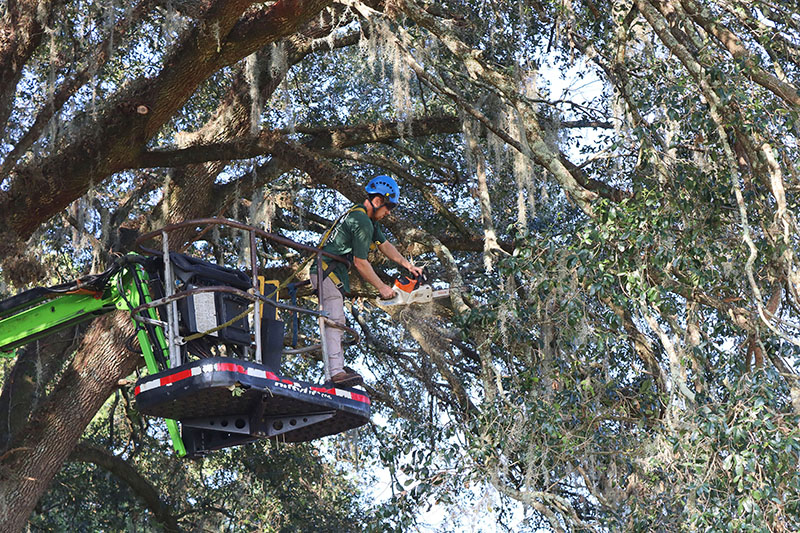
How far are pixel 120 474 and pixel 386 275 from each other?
380 cm

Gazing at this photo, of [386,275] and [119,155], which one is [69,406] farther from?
[386,275]

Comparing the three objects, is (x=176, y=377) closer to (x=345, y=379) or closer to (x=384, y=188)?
(x=345, y=379)

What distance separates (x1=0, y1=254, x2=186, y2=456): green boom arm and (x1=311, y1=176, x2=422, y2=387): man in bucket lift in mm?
1190

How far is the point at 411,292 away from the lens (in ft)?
27.2

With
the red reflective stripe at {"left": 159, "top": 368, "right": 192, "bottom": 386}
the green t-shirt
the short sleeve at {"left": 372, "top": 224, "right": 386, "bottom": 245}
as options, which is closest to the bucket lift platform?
the red reflective stripe at {"left": 159, "top": 368, "right": 192, "bottom": 386}

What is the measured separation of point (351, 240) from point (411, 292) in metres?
0.98

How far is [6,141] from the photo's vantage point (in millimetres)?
10703

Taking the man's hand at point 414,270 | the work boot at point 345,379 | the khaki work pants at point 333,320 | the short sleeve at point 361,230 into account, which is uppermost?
the short sleeve at point 361,230

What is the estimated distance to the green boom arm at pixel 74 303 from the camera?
22.4ft

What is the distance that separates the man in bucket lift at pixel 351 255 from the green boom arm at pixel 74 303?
3.91 feet

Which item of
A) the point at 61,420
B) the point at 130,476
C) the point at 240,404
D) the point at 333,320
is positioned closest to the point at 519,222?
the point at 333,320

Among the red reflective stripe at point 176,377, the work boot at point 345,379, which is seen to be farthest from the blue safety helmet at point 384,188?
the red reflective stripe at point 176,377

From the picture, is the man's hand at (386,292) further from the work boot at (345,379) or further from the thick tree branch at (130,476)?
the thick tree branch at (130,476)

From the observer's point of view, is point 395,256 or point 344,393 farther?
point 395,256
